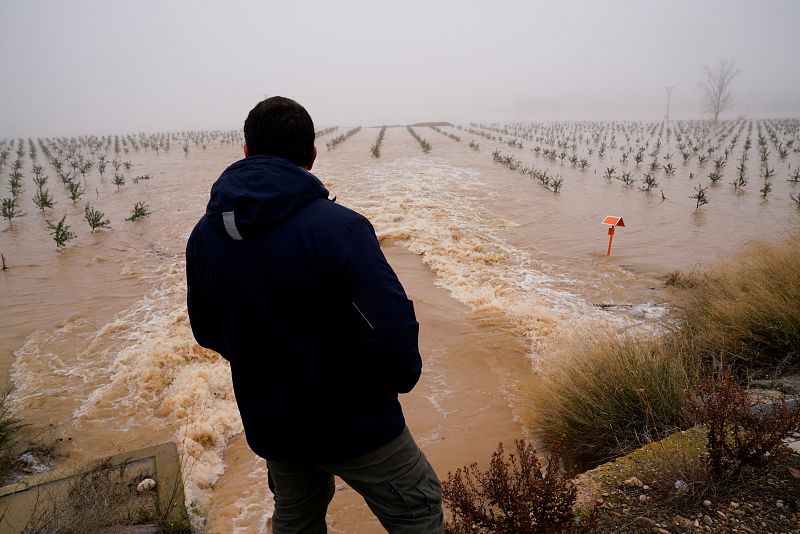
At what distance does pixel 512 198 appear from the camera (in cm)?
1229

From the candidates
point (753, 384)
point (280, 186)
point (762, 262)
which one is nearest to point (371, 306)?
point (280, 186)

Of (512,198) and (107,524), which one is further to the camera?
(512,198)

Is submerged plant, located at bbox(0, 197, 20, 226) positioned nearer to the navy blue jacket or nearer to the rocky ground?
the navy blue jacket

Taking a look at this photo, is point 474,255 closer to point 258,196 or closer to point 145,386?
point 145,386

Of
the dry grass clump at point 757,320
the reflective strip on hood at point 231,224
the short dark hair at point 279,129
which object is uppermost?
the short dark hair at point 279,129

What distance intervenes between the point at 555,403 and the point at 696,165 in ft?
57.8

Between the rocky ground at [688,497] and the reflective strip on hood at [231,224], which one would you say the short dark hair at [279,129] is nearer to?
the reflective strip on hood at [231,224]

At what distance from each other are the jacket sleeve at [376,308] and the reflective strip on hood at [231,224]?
32 centimetres

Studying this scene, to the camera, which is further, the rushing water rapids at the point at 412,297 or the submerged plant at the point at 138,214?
the submerged plant at the point at 138,214

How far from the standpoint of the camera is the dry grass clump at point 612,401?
2.78m

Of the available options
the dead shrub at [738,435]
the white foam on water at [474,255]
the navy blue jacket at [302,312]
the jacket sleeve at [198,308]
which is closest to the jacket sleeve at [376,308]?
the navy blue jacket at [302,312]

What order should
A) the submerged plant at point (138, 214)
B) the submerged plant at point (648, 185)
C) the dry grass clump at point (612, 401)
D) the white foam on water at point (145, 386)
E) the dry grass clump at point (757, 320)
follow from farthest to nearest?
the submerged plant at point (648, 185) < the submerged plant at point (138, 214) < the white foam on water at point (145, 386) < the dry grass clump at point (757, 320) < the dry grass clump at point (612, 401)

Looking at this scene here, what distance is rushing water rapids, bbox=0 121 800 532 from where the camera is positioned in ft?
12.0

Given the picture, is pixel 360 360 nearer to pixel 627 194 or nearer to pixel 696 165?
pixel 627 194
